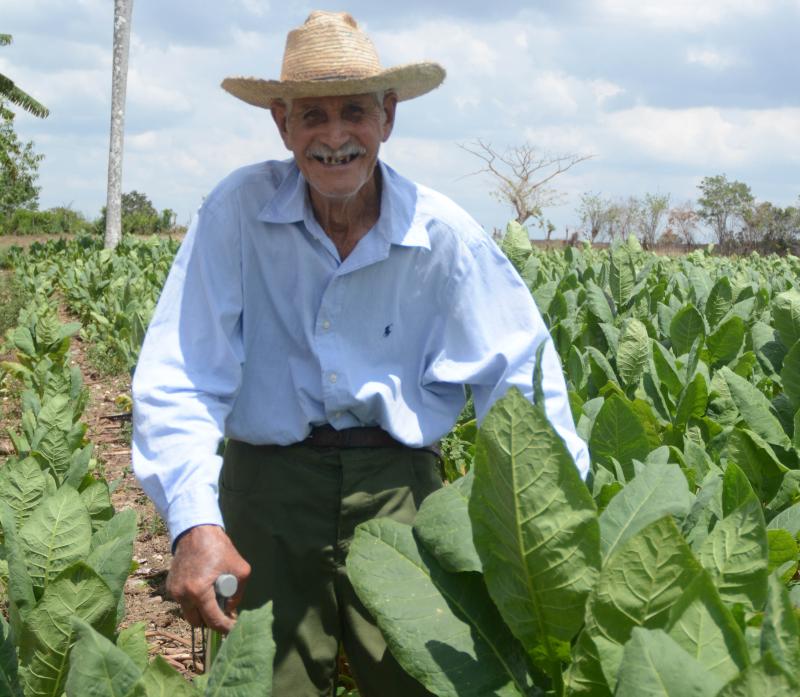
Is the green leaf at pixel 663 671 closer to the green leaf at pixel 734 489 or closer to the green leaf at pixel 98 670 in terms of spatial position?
the green leaf at pixel 98 670

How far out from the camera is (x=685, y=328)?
409cm

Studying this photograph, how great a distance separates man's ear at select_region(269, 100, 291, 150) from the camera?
2686 mm

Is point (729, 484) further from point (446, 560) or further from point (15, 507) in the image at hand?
point (15, 507)

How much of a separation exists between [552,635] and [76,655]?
0.63m

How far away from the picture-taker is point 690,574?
1.31 meters

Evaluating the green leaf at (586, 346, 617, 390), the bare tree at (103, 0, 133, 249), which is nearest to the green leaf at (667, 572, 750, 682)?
the green leaf at (586, 346, 617, 390)

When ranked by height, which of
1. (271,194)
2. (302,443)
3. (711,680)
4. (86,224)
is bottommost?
(86,224)

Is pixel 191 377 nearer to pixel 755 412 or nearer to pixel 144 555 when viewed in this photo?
pixel 755 412

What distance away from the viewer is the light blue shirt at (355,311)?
2.54 metres

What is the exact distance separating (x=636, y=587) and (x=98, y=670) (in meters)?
0.67

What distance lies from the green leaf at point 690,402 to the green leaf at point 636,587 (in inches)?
73.4

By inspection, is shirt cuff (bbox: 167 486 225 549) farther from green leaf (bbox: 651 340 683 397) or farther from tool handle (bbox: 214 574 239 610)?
green leaf (bbox: 651 340 683 397)

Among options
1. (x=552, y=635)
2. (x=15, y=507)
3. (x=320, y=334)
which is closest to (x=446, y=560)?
(x=552, y=635)

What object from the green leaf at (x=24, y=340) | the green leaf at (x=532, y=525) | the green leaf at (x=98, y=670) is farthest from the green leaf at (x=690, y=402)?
the green leaf at (x=24, y=340)
